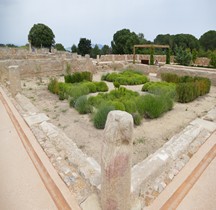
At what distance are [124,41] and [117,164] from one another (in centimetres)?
3592

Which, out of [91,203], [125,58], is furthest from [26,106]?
[125,58]

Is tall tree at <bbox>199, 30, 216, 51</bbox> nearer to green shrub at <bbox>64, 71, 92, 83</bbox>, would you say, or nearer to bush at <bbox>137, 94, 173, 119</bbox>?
green shrub at <bbox>64, 71, 92, 83</bbox>

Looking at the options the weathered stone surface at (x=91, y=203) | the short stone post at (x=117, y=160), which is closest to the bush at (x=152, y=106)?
the weathered stone surface at (x=91, y=203)

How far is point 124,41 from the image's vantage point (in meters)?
35.3

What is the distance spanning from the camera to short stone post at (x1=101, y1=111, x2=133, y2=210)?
1930 millimetres

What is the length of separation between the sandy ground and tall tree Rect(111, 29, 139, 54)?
2784cm

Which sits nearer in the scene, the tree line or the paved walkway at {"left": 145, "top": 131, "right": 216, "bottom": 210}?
the paved walkway at {"left": 145, "top": 131, "right": 216, "bottom": 210}

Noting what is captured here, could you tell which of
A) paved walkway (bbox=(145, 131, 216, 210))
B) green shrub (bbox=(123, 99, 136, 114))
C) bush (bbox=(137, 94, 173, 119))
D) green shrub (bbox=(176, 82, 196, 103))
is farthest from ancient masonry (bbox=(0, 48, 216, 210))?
green shrub (bbox=(176, 82, 196, 103))

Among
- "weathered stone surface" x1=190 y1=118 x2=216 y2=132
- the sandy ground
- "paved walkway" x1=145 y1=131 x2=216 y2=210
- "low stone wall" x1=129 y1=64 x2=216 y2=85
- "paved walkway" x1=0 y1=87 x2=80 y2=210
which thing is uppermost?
"low stone wall" x1=129 y1=64 x2=216 y2=85

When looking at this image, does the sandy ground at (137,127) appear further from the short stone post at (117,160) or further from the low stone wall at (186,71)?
the low stone wall at (186,71)

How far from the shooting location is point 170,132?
4.65 metres

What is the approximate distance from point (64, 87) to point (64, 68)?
5.34 metres

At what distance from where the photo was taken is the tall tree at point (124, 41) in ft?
111

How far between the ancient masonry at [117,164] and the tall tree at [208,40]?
1443 inches
